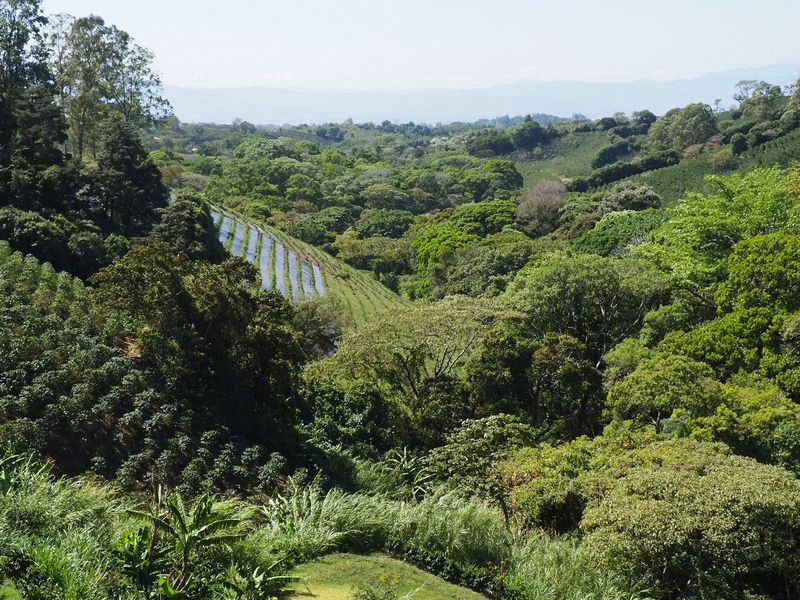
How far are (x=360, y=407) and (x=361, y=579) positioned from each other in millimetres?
8785

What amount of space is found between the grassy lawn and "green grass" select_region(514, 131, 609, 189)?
76.0m

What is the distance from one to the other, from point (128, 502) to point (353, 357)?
937 cm

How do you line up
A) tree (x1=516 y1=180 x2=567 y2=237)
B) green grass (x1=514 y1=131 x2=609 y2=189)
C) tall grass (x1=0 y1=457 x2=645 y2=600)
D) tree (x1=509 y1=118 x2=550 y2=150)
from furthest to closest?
tree (x1=509 y1=118 x2=550 y2=150), green grass (x1=514 y1=131 x2=609 y2=189), tree (x1=516 y1=180 x2=567 y2=237), tall grass (x1=0 y1=457 x2=645 y2=600)

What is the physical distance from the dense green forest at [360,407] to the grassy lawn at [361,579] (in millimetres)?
77

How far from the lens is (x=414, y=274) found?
4538 centimetres

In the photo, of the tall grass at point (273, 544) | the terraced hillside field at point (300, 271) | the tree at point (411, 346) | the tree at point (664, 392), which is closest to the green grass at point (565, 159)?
the terraced hillside field at point (300, 271)

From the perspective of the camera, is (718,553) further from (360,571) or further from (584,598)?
(360,571)

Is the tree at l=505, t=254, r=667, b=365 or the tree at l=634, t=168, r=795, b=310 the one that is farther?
the tree at l=505, t=254, r=667, b=365

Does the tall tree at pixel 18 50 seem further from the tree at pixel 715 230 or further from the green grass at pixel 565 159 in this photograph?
the green grass at pixel 565 159

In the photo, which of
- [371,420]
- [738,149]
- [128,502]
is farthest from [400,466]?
[738,149]

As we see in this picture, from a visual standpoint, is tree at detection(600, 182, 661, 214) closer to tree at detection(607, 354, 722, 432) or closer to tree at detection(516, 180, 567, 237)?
tree at detection(516, 180, 567, 237)

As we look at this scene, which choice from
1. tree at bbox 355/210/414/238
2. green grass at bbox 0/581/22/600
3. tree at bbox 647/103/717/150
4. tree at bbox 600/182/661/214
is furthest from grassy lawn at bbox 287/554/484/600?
tree at bbox 647/103/717/150

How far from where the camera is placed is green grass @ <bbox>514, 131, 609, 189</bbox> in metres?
85.5

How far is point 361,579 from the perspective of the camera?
29.1 feet
